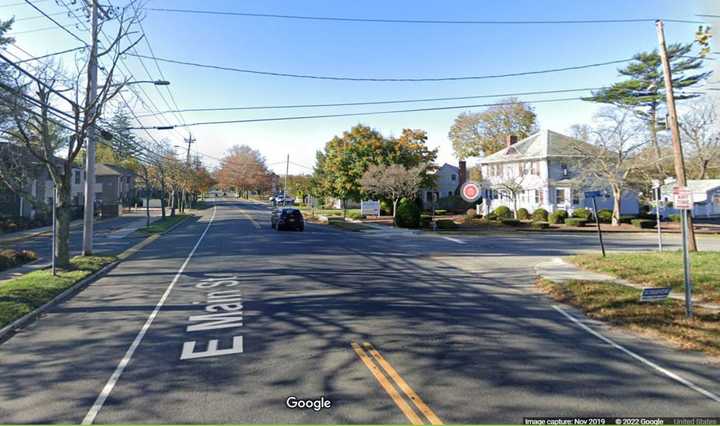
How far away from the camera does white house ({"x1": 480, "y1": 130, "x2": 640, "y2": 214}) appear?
4231 centimetres

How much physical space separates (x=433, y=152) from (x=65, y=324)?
48.4 meters


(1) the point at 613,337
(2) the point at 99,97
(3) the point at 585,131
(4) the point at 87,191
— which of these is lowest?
(1) the point at 613,337

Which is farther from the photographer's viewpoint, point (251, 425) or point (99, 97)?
point (99, 97)

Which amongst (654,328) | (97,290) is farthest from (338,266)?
(654,328)

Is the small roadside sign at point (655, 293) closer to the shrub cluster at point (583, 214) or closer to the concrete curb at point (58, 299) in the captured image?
the concrete curb at point (58, 299)

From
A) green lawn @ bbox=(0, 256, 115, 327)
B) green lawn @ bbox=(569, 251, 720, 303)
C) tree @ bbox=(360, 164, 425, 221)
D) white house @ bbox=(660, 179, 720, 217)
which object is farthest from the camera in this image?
white house @ bbox=(660, 179, 720, 217)

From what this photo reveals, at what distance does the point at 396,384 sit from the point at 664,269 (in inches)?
446

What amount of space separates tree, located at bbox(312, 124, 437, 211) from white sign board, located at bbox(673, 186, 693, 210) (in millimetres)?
39852

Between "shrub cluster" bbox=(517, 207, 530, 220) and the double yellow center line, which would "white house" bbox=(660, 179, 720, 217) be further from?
the double yellow center line

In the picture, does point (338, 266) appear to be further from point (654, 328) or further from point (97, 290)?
point (654, 328)

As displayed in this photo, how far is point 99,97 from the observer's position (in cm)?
1527

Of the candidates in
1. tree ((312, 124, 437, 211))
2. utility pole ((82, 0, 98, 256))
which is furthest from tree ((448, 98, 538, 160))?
utility pole ((82, 0, 98, 256))

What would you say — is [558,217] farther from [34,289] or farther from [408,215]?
[34,289]

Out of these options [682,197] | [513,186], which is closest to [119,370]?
[682,197]
